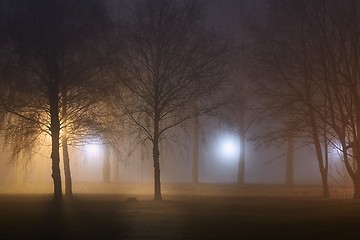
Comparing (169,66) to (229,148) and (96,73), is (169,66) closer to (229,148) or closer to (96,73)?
(96,73)

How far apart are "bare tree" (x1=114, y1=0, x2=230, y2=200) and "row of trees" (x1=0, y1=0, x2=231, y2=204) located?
0.05 meters

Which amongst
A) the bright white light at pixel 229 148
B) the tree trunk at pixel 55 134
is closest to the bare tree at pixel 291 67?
the tree trunk at pixel 55 134

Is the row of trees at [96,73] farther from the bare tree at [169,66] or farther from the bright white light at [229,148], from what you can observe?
the bright white light at [229,148]

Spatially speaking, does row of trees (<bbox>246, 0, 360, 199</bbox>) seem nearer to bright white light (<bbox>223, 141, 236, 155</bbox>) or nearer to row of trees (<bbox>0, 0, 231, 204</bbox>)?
row of trees (<bbox>0, 0, 231, 204</bbox>)

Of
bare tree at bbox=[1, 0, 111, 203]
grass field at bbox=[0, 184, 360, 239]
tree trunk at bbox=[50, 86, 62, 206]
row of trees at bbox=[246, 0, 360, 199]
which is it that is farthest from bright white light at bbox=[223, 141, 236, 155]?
tree trunk at bbox=[50, 86, 62, 206]

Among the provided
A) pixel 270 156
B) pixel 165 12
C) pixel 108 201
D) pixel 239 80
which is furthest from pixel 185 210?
pixel 270 156

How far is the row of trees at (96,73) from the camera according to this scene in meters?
26.7

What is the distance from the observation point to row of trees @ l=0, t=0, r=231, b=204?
2673cm

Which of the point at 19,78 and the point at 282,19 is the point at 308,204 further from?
the point at 19,78

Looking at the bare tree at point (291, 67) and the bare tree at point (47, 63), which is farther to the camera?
the bare tree at point (291, 67)

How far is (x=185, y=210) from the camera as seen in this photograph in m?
26.1

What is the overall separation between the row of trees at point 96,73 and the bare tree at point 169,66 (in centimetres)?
5

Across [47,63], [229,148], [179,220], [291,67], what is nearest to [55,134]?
[47,63]

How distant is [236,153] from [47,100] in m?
34.6
